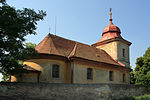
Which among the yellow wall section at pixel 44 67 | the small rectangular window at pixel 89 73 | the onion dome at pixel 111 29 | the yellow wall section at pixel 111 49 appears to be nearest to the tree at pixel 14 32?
the yellow wall section at pixel 44 67

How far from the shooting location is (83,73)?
19.0m

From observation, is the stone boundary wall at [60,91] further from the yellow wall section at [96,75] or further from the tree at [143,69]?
the tree at [143,69]

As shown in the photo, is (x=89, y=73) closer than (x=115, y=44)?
Yes

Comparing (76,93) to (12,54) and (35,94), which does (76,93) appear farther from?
(12,54)

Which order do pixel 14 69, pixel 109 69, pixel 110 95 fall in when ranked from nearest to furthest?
pixel 14 69
pixel 110 95
pixel 109 69

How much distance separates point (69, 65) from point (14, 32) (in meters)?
9.86

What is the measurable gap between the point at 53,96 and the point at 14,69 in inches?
130

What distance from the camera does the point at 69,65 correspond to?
61.1 ft

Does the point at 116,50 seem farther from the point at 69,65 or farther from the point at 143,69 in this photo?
the point at 69,65

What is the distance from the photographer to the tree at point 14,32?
958cm

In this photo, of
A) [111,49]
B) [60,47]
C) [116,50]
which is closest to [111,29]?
[111,49]

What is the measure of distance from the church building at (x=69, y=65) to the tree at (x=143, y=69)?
2040 mm

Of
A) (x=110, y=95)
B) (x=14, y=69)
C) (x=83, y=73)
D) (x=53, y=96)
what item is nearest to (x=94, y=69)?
(x=83, y=73)

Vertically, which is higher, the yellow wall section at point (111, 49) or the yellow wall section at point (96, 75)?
the yellow wall section at point (111, 49)
